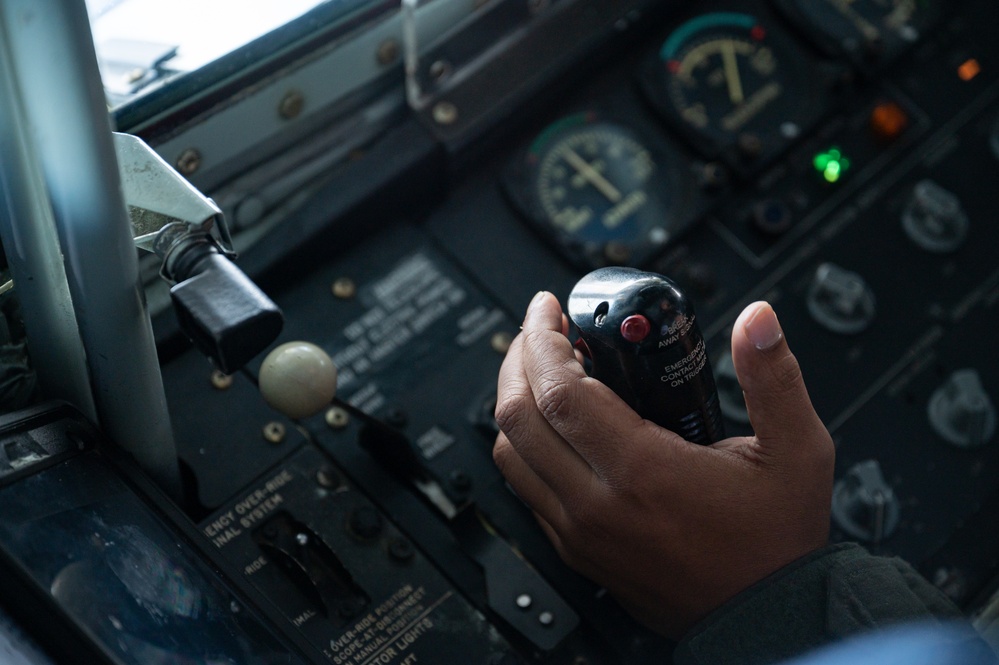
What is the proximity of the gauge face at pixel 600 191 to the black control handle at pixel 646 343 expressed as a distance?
597 millimetres

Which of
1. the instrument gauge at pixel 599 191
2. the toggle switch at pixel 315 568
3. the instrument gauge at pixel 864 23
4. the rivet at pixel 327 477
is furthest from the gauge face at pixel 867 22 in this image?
the toggle switch at pixel 315 568

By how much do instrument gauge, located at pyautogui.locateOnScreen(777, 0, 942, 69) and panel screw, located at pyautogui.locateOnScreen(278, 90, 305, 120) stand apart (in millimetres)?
955

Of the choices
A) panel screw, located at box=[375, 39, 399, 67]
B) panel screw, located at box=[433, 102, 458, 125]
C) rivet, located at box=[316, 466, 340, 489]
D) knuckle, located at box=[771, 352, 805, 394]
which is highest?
panel screw, located at box=[375, 39, 399, 67]

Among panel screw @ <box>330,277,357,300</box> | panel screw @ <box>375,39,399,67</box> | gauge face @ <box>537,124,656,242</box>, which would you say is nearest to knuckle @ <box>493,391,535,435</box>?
panel screw @ <box>330,277,357,300</box>

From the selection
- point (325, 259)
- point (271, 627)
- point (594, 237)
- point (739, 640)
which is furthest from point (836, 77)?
point (271, 627)

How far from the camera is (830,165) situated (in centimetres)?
204

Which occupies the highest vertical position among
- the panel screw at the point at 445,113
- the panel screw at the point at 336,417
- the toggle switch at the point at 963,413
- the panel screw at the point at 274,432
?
the panel screw at the point at 445,113

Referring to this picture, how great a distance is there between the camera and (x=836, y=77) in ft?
6.75

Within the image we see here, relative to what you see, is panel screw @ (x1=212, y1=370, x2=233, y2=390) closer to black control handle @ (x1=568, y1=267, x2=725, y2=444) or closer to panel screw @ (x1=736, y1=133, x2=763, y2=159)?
black control handle @ (x1=568, y1=267, x2=725, y2=444)

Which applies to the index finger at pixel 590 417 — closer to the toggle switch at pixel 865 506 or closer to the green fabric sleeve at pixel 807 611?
the green fabric sleeve at pixel 807 611

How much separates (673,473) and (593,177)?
816 millimetres

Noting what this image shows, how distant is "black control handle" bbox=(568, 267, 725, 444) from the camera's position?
118 cm

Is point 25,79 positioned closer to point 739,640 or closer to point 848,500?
point 739,640

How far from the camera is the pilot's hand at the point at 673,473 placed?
1.20m
